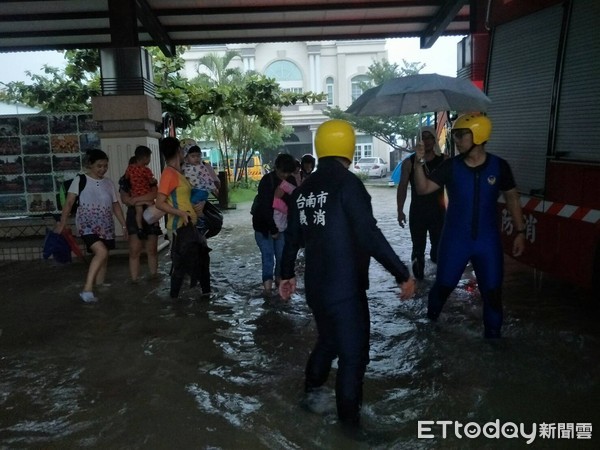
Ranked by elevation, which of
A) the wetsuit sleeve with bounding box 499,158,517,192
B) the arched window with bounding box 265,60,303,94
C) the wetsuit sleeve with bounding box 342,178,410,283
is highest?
the arched window with bounding box 265,60,303,94

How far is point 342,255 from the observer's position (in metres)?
3.27

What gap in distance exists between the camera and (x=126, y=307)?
20.8 feet

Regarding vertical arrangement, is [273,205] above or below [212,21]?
below

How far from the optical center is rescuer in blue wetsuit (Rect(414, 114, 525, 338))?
15.0 feet

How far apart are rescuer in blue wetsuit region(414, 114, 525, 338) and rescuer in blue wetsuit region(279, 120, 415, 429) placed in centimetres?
150

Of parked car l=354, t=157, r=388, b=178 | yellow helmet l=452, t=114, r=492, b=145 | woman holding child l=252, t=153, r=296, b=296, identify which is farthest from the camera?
parked car l=354, t=157, r=388, b=178

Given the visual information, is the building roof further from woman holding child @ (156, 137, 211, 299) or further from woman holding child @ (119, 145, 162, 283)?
woman holding child @ (156, 137, 211, 299)

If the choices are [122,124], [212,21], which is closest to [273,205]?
[122,124]

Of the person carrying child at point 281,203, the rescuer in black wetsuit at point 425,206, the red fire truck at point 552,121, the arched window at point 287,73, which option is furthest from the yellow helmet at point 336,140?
the arched window at point 287,73

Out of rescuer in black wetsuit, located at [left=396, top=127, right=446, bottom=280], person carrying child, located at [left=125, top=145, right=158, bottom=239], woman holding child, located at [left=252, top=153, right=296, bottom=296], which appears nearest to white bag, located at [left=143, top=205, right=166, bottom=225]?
person carrying child, located at [left=125, top=145, right=158, bottom=239]

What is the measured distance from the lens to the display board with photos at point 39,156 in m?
9.36

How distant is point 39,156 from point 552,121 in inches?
309

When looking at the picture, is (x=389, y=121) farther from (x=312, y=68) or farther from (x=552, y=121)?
(x=552, y=121)

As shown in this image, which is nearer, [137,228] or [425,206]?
[425,206]
